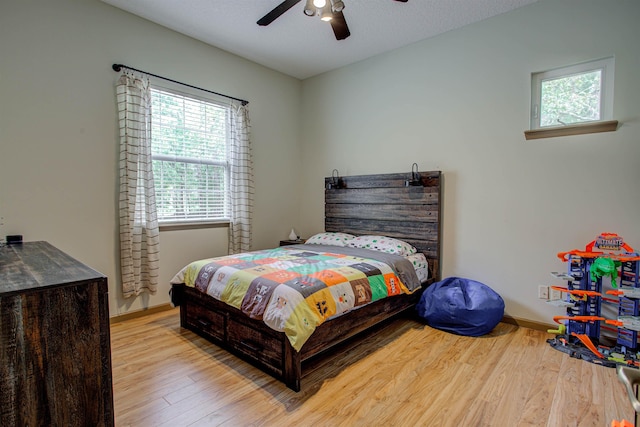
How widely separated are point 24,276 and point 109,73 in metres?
2.46

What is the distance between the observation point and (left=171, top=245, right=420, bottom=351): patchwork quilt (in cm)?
194

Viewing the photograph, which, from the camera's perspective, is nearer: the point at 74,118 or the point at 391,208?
the point at 74,118

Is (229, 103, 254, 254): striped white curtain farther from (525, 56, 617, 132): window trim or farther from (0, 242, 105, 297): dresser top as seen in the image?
(525, 56, 617, 132): window trim

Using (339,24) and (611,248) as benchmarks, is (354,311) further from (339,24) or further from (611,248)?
(339,24)

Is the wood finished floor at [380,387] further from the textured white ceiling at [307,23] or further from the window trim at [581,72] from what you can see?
the textured white ceiling at [307,23]

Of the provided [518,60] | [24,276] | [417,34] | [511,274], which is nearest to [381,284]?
[511,274]

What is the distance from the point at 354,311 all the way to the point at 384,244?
1180 millimetres

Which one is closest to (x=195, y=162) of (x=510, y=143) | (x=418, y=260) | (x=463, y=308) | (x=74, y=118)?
(x=74, y=118)

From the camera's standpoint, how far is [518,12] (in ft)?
9.37

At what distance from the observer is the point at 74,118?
2709 millimetres

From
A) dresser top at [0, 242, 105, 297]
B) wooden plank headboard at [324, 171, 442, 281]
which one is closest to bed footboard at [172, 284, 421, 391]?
wooden plank headboard at [324, 171, 442, 281]

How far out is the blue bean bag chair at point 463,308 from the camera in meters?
2.68

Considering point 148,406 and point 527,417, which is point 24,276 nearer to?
point 148,406

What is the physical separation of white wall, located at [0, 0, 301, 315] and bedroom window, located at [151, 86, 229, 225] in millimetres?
243
